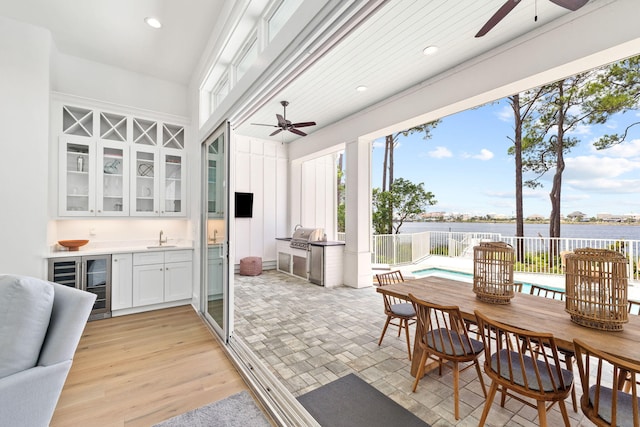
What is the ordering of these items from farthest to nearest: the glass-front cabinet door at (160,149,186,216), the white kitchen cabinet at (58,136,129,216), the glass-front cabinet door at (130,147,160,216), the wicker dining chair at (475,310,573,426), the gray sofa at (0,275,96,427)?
the glass-front cabinet door at (160,149,186,216)
the glass-front cabinet door at (130,147,160,216)
the white kitchen cabinet at (58,136,129,216)
the wicker dining chair at (475,310,573,426)
the gray sofa at (0,275,96,427)

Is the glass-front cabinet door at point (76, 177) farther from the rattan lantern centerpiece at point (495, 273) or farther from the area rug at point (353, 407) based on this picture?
the rattan lantern centerpiece at point (495, 273)

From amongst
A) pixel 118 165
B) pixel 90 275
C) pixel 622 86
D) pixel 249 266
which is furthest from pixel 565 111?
pixel 90 275

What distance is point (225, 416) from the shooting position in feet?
6.15

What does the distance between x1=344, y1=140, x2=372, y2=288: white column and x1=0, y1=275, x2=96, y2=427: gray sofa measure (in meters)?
4.26

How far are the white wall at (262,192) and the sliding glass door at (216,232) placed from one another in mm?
2965

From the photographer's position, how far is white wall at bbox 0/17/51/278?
2912 mm

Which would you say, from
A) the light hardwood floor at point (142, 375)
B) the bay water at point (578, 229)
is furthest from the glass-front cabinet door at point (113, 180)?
the bay water at point (578, 229)

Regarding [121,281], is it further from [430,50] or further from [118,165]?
[430,50]

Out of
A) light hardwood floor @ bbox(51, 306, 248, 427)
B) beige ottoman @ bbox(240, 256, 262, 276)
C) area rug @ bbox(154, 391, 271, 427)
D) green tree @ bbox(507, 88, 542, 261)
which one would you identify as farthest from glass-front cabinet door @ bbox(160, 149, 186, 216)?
green tree @ bbox(507, 88, 542, 261)

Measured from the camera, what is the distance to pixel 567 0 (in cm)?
185

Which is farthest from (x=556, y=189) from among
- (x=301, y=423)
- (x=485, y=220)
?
(x=301, y=423)

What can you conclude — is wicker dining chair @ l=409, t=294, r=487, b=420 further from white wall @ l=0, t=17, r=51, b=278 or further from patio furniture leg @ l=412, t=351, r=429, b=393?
white wall @ l=0, t=17, r=51, b=278

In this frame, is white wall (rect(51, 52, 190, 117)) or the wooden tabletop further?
white wall (rect(51, 52, 190, 117))

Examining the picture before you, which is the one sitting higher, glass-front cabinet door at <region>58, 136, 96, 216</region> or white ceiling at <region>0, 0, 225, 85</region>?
white ceiling at <region>0, 0, 225, 85</region>
